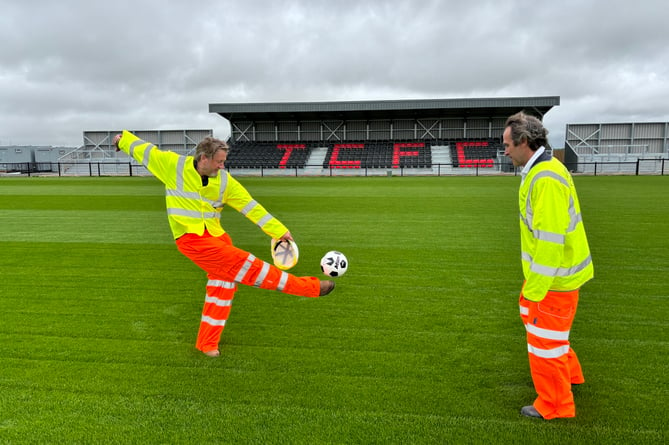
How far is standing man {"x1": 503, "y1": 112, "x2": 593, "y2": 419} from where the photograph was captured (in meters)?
2.79

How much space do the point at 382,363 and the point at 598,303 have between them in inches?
123

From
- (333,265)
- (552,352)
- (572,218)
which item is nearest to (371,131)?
(333,265)

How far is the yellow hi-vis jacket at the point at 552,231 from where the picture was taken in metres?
2.79

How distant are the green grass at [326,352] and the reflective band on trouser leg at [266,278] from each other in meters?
0.64

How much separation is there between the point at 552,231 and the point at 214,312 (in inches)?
115

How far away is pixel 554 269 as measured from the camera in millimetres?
2791

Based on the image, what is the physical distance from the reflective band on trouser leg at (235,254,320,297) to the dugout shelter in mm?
43026

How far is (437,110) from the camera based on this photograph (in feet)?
169

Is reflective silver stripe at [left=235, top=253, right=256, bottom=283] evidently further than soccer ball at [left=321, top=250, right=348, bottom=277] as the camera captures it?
No

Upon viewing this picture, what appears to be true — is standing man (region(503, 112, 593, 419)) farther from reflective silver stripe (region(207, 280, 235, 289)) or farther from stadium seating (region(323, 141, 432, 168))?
stadium seating (region(323, 141, 432, 168))

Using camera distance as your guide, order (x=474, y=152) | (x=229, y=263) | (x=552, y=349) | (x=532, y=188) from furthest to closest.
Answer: (x=474, y=152), (x=229, y=263), (x=552, y=349), (x=532, y=188)

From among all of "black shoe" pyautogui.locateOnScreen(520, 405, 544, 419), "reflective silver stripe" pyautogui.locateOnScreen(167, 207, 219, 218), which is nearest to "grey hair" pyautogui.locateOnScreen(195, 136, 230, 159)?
"reflective silver stripe" pyautogui.locateOnScreen(167, 207, 219, 218)

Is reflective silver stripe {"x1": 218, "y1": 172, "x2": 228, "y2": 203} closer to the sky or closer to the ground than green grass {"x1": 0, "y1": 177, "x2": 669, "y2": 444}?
closer to the sky

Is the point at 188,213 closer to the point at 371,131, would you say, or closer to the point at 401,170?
the point at 401,170
